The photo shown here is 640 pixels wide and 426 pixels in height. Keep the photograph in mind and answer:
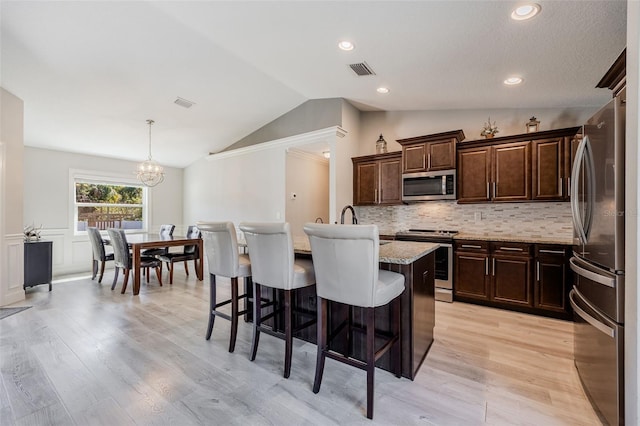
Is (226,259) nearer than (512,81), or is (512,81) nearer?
(226,259)

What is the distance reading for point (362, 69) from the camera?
10.8 feet

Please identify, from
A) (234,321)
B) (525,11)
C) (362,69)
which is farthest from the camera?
(362,69)

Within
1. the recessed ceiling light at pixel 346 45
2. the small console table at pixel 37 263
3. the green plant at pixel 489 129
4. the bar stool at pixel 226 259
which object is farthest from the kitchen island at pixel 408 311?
the small console table at pixel 37 263

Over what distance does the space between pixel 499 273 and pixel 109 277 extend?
6309mm

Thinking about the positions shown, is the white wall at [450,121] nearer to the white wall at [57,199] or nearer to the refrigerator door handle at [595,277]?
the refrigerator door handle at [595,277]

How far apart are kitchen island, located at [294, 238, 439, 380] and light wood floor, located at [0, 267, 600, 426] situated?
12 centimetres

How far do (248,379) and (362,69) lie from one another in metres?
3.25

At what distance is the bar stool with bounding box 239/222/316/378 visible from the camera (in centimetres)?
207

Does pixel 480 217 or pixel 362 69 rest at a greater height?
pixel 362 69

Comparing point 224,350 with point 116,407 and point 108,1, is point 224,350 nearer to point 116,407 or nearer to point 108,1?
point 116,407

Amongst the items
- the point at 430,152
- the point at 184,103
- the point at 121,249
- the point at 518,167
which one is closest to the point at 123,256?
the point at 121,249

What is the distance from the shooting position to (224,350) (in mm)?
2471

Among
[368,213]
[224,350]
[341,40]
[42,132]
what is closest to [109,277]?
[42,132]

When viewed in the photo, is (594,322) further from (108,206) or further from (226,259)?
(108,206)
